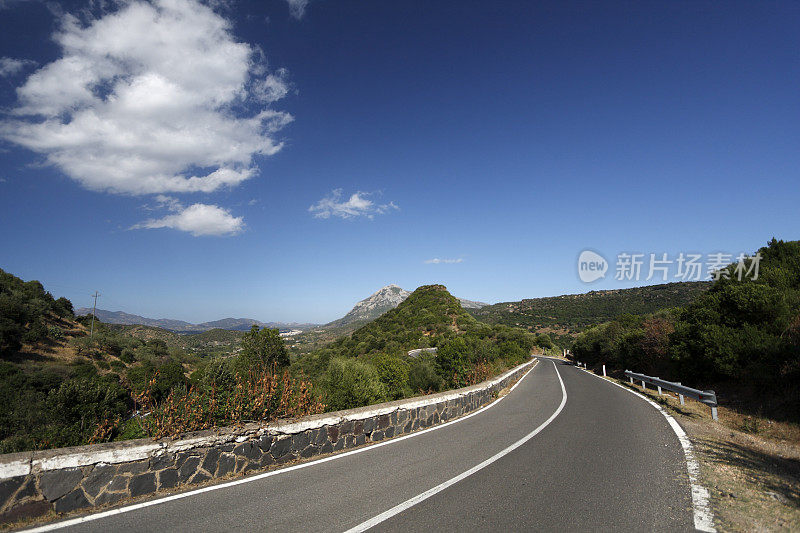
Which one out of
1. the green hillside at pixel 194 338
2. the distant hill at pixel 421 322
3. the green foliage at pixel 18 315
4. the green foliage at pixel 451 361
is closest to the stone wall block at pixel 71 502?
the green foliage at pixel 451 361

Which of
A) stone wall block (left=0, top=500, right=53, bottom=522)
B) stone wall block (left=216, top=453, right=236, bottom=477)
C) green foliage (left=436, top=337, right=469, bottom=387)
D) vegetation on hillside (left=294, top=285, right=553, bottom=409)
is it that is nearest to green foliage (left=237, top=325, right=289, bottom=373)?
vegetation on hillside (left=294, top=285, right=553, bottom=409)

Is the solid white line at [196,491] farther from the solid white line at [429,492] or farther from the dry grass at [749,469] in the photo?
the dry grass at [749,469]

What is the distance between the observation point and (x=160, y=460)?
14.7 ft

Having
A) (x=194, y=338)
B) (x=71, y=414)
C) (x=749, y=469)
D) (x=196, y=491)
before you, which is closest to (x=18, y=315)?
(x=71, y=414)

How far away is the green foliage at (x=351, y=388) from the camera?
959 centimetres

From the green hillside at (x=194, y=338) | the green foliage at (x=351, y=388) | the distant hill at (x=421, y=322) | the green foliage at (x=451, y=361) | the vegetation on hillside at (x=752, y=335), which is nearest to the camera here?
the green foliage at (x=351, y=388)

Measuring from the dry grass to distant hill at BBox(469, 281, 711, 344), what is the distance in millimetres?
53912

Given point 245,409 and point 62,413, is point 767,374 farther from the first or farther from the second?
point 62,413

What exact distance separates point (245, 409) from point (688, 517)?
6012 millimetres

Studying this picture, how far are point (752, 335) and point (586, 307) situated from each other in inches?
3124

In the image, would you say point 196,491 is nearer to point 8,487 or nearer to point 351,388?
point 8,487

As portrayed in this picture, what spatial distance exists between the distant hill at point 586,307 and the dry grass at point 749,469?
53912 mm

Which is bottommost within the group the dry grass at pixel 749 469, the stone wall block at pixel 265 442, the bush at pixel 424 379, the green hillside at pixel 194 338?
the green hillside at pixel 194 338

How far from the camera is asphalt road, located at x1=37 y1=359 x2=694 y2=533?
3.65 meters
